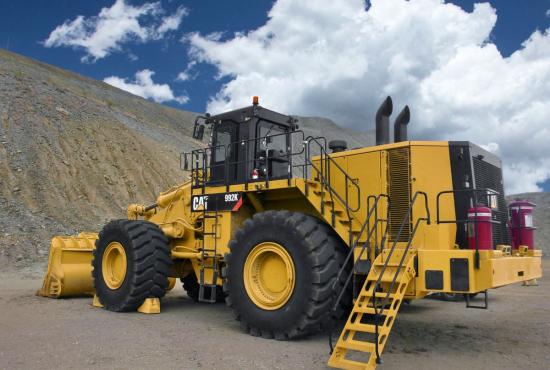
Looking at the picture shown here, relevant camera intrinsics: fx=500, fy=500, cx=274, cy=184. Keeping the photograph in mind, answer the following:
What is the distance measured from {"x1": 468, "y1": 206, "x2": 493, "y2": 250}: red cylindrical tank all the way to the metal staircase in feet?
1.88

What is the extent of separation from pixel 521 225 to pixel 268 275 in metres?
4.10

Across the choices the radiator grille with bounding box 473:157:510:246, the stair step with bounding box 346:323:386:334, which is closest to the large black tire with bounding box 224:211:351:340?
the stair step with bounding box 346:323:386:334

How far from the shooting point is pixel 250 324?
726cm

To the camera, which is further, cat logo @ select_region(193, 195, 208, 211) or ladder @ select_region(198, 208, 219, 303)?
cat logo @ select_region(193, 195, 208, 211)

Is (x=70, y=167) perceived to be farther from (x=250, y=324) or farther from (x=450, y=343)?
(x=450, y=343)

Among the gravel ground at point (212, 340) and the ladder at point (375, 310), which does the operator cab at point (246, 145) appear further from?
the ladder at point (375, 310)

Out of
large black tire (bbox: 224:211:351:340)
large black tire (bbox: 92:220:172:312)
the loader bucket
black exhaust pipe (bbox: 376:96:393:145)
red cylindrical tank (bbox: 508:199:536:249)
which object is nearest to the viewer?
large black tire (bbox: 224:211:351:340)

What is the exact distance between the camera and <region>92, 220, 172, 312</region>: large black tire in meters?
9.02

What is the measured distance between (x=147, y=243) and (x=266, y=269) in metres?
2.80

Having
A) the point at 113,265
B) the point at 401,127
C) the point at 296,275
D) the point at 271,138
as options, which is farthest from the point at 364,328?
the point at 113,265

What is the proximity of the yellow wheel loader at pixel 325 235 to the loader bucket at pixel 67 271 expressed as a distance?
1232 mm

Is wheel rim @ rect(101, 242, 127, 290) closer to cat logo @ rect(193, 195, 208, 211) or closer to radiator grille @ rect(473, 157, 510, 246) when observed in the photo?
cat logo @ rect(193, 195, 208, 211)

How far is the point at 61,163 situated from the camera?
24047 mm

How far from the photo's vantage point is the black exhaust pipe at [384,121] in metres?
8.05
